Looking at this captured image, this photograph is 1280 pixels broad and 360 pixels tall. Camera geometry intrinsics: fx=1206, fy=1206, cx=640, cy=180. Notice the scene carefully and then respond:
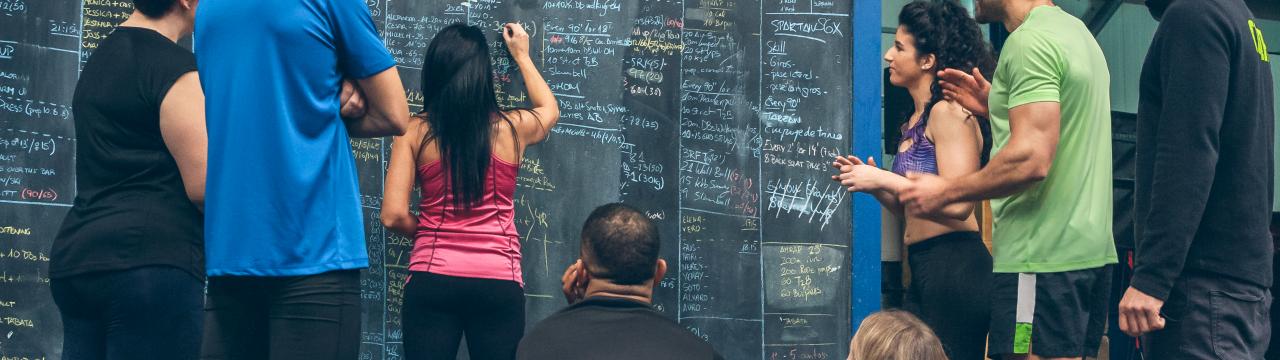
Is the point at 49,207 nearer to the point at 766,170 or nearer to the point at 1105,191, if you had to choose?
the point at 766,170

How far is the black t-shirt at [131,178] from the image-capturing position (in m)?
2.69

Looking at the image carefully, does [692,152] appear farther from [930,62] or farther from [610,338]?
[610,338]

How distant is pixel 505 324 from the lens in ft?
12.8

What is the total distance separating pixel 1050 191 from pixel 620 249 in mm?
1282

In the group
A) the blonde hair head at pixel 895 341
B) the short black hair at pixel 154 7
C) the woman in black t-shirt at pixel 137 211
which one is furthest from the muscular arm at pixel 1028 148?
the short black hair at pixel 154 7

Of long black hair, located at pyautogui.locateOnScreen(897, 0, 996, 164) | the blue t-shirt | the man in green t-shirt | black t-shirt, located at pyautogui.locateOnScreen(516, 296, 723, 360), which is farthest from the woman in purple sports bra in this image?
the blue t-shirt

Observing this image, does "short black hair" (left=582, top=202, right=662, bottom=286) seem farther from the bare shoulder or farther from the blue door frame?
the blue door frame

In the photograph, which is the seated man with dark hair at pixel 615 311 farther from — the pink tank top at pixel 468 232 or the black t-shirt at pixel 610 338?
the pink tank top at pixel 468 232

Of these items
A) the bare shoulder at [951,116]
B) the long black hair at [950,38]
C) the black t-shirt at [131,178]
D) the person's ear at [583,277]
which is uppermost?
the long black hair at [950,38]

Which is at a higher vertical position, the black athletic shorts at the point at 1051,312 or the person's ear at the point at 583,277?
the person's ear at the point at 583,277

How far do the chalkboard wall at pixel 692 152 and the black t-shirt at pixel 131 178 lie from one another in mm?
1806

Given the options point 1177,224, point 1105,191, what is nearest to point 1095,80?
point 1105,191

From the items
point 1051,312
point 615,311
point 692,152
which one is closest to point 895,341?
point 615,311

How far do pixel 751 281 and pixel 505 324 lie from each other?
136 cm
